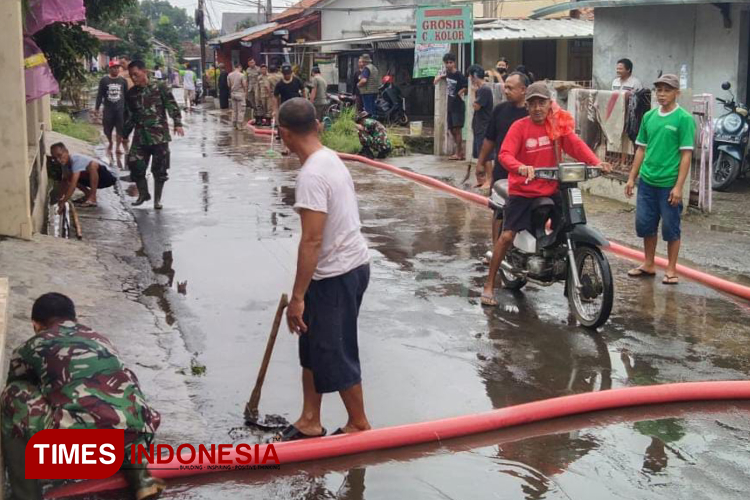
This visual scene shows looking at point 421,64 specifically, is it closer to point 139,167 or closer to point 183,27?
point 139,167

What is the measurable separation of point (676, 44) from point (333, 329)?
13016 mm

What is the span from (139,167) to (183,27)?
135 meters

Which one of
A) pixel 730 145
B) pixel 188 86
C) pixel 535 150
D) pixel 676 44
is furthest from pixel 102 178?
pixel 188 86

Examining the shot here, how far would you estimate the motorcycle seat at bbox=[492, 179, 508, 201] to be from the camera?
823cm

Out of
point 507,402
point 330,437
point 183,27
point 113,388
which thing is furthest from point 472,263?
point 183,27

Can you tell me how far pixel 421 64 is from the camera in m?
19.7

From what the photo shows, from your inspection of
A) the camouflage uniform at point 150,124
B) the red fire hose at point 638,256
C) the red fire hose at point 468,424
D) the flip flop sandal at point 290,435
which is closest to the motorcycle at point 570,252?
the red fire hose at point 638,256

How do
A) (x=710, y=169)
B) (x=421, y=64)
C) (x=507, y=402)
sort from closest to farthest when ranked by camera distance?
(x=507, y=402), (x=710, y=169), (x=421, y=64)

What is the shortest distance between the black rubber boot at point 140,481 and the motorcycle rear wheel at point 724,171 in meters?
11.0

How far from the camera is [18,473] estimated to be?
14.1ft

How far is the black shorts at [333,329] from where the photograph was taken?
4926 millimetres

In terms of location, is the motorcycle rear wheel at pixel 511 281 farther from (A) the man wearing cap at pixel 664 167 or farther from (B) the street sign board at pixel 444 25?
(B) the street sign board at pixel 444 25

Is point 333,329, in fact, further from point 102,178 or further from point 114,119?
point 114,119

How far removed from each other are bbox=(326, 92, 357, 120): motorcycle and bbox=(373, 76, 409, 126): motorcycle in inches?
28.6
